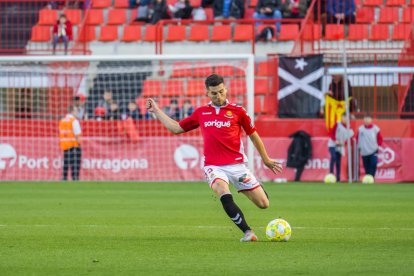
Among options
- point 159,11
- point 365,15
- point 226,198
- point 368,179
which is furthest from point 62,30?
point 226,198

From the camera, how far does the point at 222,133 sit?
11.9m

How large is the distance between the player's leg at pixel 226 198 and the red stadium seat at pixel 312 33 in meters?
17.9

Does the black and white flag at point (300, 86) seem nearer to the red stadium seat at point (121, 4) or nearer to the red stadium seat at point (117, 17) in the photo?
the red stadium seat at point (117, 17)

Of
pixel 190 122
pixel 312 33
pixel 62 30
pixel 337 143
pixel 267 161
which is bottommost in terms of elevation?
pixel 337 143

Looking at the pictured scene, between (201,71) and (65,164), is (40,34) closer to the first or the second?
(201,71)

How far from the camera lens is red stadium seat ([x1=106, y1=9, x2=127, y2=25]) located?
32.9 meters

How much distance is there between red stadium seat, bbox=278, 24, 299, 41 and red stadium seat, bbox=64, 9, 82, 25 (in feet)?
22.3

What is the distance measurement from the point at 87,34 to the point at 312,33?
7449 millimetres

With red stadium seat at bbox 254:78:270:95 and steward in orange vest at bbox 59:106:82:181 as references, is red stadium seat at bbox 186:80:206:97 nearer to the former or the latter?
red stadium seat at bbox 254:78:270:95

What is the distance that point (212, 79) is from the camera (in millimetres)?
11609

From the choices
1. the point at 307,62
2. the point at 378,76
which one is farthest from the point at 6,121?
the point at 378,76

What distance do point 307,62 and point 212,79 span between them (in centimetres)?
1630

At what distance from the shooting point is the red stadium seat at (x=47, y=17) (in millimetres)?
33156

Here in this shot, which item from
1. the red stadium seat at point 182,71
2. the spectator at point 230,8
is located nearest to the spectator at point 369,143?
the red stadium seat at point 182,71
